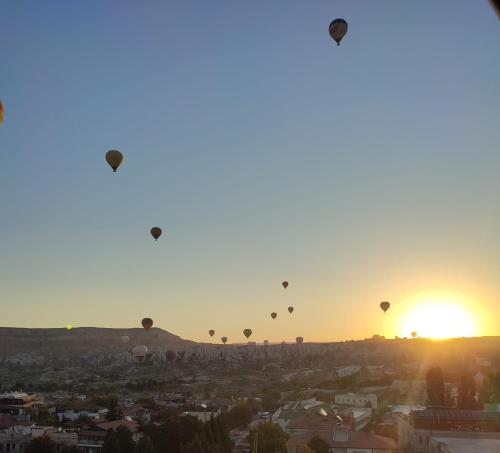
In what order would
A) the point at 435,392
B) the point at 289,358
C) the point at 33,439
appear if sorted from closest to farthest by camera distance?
the point at 33,439, the point at 435,392, the point at 289,358

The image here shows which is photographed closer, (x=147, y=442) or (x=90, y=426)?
(x=147, y=442)

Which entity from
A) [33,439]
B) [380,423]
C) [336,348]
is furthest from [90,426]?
[336,348]

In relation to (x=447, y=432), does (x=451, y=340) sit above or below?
above

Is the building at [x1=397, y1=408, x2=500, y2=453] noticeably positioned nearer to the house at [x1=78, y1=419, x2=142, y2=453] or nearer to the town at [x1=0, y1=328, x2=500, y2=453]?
the town at [x1=0, y1=328, x2=500, y2=453]

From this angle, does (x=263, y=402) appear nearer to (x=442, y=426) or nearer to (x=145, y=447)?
(x=442, y=426)

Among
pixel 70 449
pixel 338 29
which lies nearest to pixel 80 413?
pixel 70 449

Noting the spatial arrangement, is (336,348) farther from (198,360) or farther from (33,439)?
(33,439)
